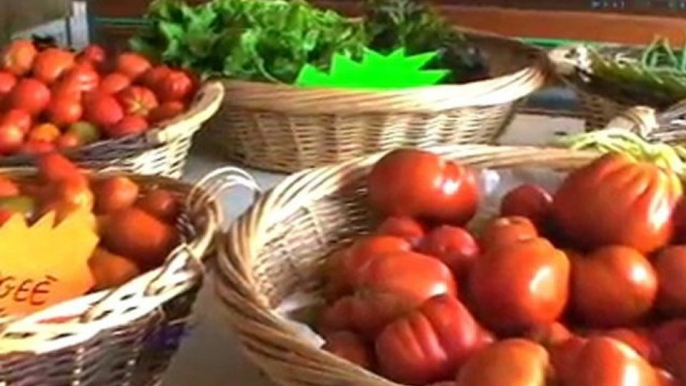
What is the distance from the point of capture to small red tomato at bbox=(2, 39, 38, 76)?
1191mm

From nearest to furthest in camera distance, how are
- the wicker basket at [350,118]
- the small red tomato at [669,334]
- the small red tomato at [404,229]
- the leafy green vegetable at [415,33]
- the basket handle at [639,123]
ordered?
1. the small red tomato at [669,334]
2. the small red tomato at [404,229]
3. the basket handle at [639,123]
4. the wicker basket at [350,118]
5. the leafy green vegetable at [415,33]

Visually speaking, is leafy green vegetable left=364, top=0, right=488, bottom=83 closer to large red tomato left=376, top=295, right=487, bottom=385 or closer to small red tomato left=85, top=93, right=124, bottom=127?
small red tomato left=85, top=93, right=124, bottom=127

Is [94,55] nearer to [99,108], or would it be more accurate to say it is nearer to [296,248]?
[99,108]

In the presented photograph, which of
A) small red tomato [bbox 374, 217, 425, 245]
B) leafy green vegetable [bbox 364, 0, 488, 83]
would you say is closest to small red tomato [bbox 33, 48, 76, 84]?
leafy green vegetable [bbox 364, 0, 488, 83]

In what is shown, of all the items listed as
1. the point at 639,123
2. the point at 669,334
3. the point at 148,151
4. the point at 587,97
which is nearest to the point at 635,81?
the point at 587,97

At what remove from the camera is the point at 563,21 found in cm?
248

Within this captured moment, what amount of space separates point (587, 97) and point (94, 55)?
0.49 meters

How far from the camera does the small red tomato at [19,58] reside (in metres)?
1.19

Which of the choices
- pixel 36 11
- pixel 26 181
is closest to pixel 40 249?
pixel 26 181

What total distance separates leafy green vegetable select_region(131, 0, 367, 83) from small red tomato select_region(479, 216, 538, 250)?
0.50m

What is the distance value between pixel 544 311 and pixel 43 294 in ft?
0.93

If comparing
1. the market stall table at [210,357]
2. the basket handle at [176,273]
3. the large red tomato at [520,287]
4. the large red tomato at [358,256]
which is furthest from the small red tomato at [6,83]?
the large red tomato at [520,287]

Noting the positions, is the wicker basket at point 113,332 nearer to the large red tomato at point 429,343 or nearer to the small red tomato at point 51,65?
the large red tomato at point 429,343

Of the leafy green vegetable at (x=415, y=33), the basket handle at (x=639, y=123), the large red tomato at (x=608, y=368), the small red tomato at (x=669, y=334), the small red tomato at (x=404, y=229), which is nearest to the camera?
the large red tomato at (x=608, y=368)
